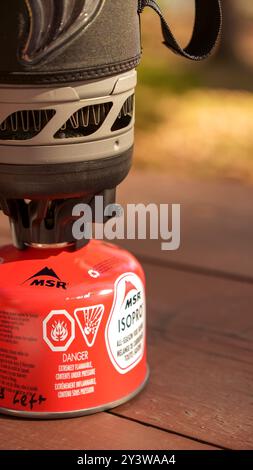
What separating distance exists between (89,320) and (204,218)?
0.87 metres

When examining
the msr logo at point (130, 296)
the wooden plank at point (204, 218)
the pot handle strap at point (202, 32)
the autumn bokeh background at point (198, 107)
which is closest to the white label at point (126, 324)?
the msr logo at point (130, 296)

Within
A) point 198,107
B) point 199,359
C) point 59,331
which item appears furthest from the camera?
point 198,107

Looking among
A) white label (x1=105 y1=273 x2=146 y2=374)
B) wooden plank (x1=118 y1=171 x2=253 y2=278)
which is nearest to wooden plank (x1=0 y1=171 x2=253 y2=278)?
wooden plank (x1=118 y1=171 x2=253 y2=278)

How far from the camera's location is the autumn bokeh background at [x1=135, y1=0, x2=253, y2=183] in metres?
2.60

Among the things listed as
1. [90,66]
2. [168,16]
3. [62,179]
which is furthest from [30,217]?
[168,16]

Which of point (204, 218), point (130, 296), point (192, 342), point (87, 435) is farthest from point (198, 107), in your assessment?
point (87, 435)

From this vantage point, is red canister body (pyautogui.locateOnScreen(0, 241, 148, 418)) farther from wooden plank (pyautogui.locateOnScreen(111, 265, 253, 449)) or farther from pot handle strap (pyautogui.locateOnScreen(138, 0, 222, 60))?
pot handle strap (pyautogui.locateOnScreen(138, 0, 222, 60))

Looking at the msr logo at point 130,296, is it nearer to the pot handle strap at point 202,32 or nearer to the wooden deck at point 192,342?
the wooden deck at point 192,342

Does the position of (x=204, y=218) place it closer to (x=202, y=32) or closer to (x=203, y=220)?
(x=203, y=220)

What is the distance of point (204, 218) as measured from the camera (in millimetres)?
2008

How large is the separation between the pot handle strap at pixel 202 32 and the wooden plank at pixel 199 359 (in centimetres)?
49

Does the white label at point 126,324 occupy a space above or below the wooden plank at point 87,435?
above

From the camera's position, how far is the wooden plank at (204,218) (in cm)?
180
